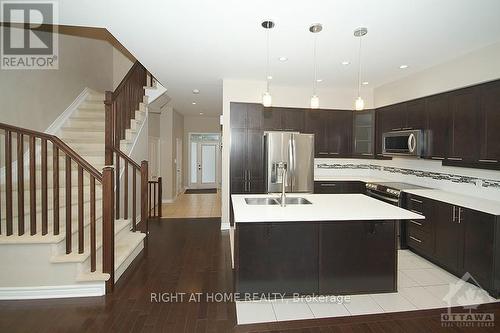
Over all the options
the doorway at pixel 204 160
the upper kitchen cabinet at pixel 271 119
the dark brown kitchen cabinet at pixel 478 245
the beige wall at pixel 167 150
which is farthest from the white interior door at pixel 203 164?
the dark brown kitchen cabinet at pixel 478 245

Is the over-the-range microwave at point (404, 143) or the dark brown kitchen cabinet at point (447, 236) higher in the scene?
the over-the-range microwave at point (404, 143)

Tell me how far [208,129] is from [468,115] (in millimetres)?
8488

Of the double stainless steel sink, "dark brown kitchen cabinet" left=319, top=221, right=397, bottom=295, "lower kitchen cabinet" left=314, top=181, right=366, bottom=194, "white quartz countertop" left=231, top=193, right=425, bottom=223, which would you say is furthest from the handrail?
"lower kitchen cabinet" left=314, top=181, right=366, bottom=194

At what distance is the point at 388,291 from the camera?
2867 millimetres

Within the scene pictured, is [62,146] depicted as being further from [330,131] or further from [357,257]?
[330,131]

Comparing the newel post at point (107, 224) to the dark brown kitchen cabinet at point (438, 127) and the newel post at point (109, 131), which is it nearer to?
the newel post at point (109, 131)

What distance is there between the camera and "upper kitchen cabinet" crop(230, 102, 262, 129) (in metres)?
5.02

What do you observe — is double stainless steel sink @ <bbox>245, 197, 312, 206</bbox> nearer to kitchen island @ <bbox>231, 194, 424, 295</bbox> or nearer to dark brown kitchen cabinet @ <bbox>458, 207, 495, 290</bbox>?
kitchen island @ <bbox>231, 194, 424, 295</bbox>

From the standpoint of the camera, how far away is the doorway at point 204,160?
10898 millimetres

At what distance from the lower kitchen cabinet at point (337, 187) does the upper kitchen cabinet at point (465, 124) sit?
178 cm

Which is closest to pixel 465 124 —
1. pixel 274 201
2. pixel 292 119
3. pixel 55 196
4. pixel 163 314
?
pixel 274 201

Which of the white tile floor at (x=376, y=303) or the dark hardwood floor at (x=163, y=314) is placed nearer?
the dark hardwood floor at (x=163, y=314)

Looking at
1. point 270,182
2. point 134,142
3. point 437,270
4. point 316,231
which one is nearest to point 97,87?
point 134,142

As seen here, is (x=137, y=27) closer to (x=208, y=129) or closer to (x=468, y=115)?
(x=468, y=115)
